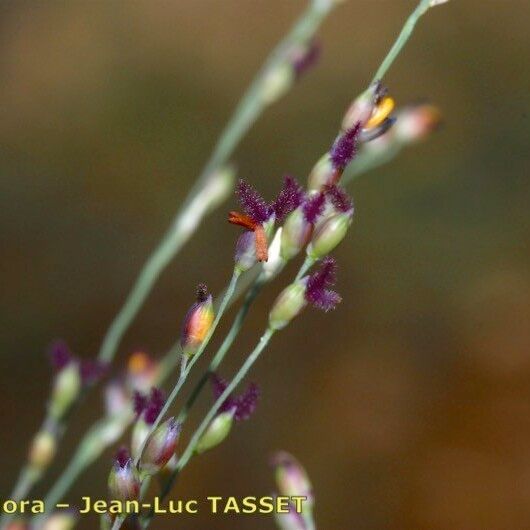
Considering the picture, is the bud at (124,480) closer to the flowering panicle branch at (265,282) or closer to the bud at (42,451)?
the flowering panicle branch at (265,282)

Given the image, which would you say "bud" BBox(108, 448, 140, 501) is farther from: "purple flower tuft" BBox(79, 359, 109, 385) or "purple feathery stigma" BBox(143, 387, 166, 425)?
"purple flower tuft" BBox(79, 359, 109, 385)

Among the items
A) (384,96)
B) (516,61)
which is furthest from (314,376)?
(384,96)

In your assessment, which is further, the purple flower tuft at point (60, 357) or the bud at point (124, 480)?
the purple flower tuft at point (60, 357)

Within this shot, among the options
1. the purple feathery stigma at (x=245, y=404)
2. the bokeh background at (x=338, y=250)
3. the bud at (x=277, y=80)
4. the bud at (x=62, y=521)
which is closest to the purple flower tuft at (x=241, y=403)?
the purple feathery stigma at (x=245, y=404)

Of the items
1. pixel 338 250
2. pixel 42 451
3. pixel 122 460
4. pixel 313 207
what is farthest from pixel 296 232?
pixel 338 250

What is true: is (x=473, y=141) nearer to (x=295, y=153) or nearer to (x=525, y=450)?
(x=295, y=153)

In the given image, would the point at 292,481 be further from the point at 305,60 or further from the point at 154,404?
the point at 305,60

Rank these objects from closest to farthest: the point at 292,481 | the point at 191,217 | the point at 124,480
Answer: the point at 124,480 → the point at 292,481 → the point at 191,217

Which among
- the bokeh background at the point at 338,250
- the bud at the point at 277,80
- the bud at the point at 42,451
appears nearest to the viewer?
the bud at the point at 42,451
